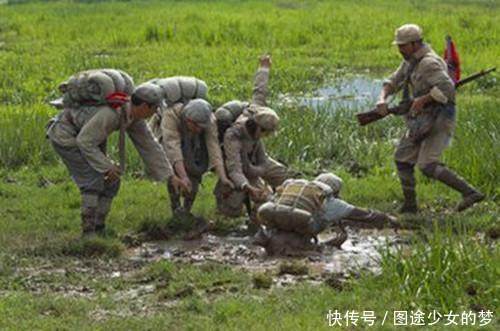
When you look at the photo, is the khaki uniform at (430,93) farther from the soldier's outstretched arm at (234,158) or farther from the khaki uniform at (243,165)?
the soldier's outstretched arm at (234,158)

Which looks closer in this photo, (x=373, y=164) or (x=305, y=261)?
(x=305, y=261)

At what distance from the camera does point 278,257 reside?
952cm

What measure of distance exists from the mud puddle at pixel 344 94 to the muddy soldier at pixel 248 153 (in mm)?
4410

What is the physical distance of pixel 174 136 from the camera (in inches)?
406

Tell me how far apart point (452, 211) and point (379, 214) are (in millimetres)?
1090

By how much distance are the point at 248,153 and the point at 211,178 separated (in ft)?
6.60

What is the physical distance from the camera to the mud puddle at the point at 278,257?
29.5 ft

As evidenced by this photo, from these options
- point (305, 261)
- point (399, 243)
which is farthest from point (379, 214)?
point (305, 261)

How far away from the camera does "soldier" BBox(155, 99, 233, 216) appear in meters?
10.1

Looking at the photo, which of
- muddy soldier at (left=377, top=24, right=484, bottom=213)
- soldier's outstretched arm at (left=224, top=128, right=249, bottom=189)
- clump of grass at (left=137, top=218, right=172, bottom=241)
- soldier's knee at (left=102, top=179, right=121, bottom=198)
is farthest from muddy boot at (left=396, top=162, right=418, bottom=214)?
soldier's knee at (left=102, top=179, right=121, bottom=198)

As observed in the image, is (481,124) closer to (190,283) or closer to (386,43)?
(190,283)

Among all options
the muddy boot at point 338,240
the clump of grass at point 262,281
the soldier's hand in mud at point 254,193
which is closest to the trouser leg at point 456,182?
the muddy boot at point 338,240

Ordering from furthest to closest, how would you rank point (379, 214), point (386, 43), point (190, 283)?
point (386, 43) → point (379, 214) → point (190, 283)

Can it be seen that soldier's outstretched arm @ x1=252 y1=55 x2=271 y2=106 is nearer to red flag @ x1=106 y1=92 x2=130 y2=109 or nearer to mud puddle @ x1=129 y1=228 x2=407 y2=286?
mud puddle @ x1=129 y1=228 x2=407 y2=286
